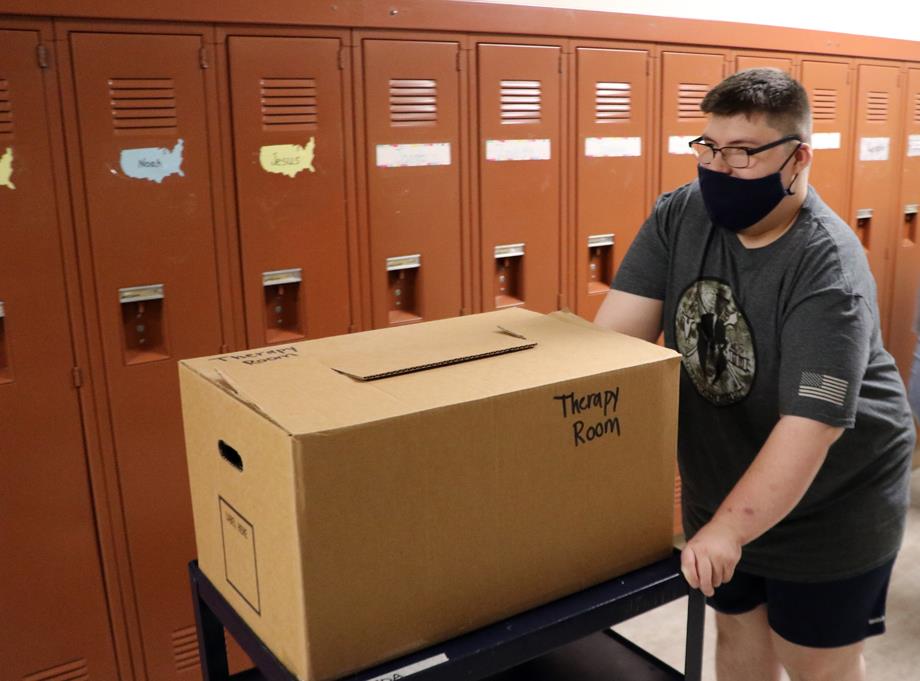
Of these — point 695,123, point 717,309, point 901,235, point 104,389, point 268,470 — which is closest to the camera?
point 268,470

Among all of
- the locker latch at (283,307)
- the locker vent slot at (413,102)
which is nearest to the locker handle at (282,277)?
the locker latch at (283,307)

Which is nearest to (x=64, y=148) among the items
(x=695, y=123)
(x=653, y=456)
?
(x=653, y=456)

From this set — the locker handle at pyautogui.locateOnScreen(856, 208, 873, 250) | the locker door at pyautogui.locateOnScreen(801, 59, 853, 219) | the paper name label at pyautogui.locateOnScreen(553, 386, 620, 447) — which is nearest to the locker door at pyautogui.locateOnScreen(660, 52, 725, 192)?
the locker door at pyautogui.locateOnScreen(801, 59, 853, 219)

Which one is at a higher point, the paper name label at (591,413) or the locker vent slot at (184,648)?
the paper name label at (591,413)

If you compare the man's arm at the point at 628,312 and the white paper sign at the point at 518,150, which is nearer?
the man's arm at the point at 628,312

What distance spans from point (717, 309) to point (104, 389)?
1586mm

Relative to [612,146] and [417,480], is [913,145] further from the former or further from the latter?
[417,480]

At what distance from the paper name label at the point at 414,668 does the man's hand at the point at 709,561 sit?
0.37 meters

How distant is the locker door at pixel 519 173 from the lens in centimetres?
275

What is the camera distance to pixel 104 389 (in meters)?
2.28

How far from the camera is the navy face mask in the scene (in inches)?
58.4

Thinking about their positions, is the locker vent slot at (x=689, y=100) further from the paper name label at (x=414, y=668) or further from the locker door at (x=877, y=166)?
the paper name label at (x=414, y=668)

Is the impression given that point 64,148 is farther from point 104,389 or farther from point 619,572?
point 619,572

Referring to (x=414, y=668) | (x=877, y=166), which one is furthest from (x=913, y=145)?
(x=414, y=668)
